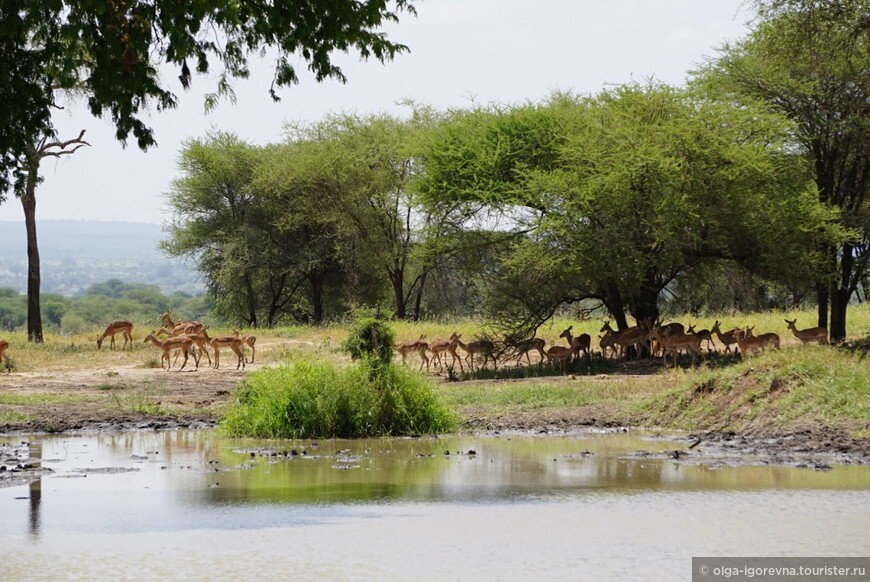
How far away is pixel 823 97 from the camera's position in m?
31.8

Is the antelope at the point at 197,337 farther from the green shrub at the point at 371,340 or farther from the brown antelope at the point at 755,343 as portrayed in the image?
the brown antelope at the point at 755,343

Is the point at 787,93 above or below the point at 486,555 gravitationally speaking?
above

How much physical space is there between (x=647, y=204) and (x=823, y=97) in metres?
6.31

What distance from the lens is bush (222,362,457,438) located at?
1817 cm

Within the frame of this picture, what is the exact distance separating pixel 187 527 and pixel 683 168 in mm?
20216

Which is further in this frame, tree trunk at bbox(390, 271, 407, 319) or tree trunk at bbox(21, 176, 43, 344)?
tree trunk at bbox(390, 271, 407, 319)

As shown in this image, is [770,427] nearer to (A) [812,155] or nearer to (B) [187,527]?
(B) [187,527]

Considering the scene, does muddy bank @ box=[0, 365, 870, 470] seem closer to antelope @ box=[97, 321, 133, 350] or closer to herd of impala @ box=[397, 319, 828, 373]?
herd of impala @ box=[397, 319, 828, 373]

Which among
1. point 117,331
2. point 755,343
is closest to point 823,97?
point 755,343

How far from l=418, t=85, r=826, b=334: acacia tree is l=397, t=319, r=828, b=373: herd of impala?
1.14 m

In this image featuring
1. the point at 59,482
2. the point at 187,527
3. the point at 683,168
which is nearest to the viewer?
the point at 187,527

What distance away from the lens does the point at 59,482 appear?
1359 cm

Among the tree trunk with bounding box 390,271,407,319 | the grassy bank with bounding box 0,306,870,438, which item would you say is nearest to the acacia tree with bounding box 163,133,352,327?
the tree trunk with bounding box 390,271,407,319

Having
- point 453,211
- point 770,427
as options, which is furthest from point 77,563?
point 453,211
